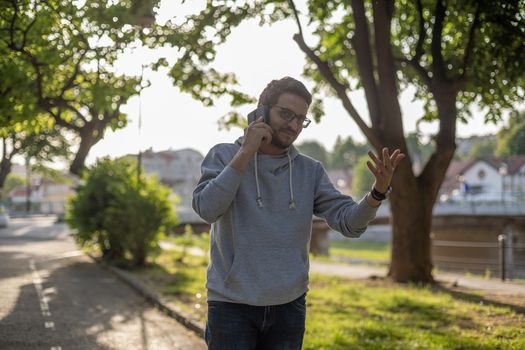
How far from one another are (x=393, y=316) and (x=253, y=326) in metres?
6.21

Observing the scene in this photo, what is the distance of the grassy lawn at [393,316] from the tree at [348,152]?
391 ft

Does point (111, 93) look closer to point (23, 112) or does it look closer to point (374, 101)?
point (23, 112)

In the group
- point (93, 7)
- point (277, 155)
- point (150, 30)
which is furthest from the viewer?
point (150, 30)

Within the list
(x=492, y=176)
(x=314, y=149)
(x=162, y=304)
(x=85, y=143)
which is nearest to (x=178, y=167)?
(x=492, y=176)

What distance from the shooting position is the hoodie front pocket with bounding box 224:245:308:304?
2676 millimetres

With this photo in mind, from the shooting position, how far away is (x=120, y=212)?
16203 mm

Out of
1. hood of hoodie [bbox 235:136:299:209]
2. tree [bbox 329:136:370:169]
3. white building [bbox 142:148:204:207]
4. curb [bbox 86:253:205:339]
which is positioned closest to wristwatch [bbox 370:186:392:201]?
hood of hoodie [bbox 235:136:299:209]

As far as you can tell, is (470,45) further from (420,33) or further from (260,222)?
(260,222)

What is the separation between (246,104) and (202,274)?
4.28 metres

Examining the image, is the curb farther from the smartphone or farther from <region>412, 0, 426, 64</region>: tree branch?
<region>412, 0, 426, 64</region>: tree branch

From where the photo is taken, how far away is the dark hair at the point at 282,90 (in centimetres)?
286

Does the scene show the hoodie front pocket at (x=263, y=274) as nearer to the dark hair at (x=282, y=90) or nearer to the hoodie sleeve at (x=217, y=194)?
the hoodie sleeve at (x=217, y=194)

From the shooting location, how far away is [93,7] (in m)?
8.84

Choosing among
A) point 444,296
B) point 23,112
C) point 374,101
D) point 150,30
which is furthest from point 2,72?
point 444,296
